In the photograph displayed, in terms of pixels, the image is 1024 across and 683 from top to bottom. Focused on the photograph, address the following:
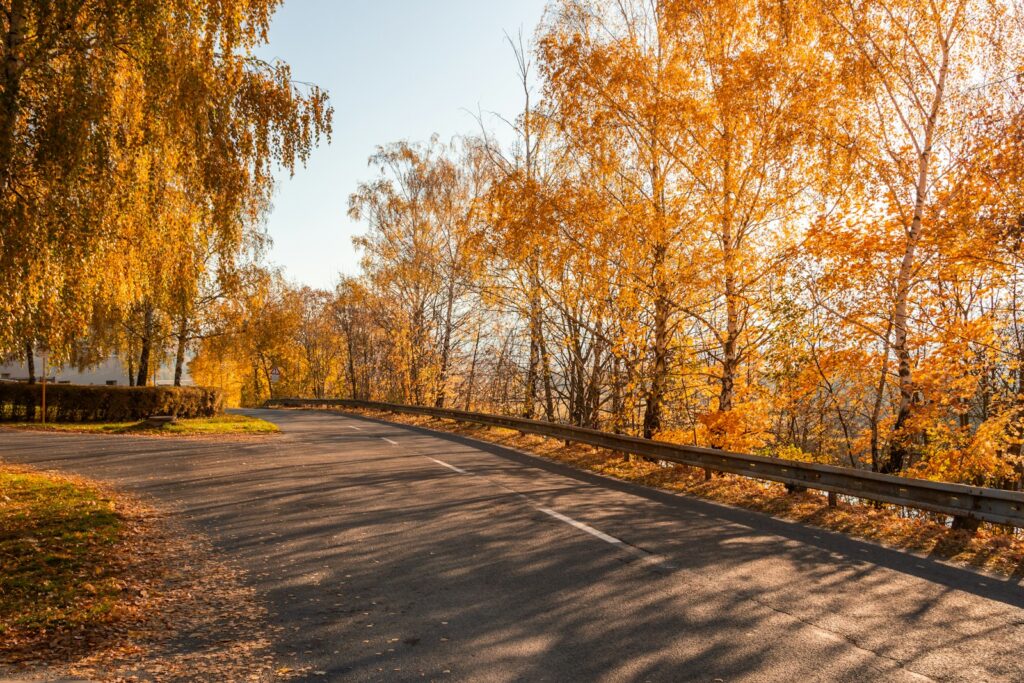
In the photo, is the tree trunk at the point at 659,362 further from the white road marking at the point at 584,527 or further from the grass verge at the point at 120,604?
the grass verge at the point at 120,604

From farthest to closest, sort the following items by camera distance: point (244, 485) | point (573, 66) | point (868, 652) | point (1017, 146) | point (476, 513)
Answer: point (573, 66), point (244, 485), point (1017, 146), point (476, 513), point (868, 652)

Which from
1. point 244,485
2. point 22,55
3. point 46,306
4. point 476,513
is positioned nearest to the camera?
point 22,55

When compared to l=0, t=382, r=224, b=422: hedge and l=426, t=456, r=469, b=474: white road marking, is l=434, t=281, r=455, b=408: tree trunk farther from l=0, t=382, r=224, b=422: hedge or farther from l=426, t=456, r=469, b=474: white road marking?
l=426, t=456, r=469, b=474: white road marking

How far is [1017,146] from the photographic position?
1067 centimetres

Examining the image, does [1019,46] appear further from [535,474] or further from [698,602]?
[698,602]

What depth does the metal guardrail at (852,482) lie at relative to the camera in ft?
24.3

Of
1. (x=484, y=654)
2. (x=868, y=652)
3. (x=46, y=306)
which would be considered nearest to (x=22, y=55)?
(x=46, y=306)

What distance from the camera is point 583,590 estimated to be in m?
5.67

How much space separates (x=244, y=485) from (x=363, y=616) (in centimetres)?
725

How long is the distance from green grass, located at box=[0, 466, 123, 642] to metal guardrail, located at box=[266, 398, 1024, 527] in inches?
329

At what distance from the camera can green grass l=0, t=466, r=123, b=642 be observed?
532cm

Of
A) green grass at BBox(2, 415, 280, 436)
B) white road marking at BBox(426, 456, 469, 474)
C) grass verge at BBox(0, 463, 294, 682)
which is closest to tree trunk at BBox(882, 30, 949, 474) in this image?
white road marking at BBox(426, 456, 469, 474)

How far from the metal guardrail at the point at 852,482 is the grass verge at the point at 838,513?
0.95ft

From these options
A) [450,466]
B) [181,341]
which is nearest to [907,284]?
[450,466]
